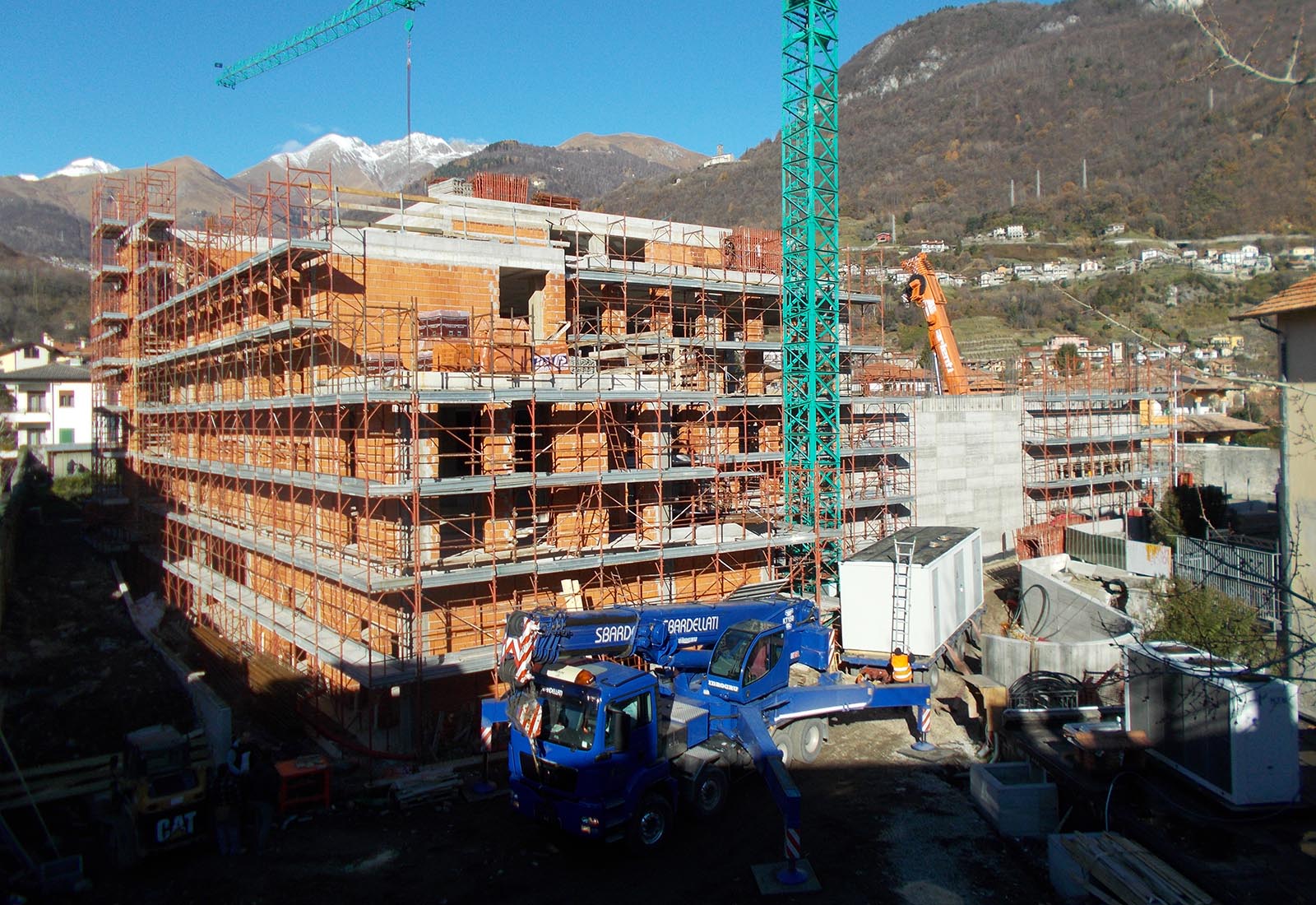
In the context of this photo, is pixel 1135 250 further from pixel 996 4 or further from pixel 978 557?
pixel 996 4

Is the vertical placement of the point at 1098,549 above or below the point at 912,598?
below

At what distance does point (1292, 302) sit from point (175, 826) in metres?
19.2

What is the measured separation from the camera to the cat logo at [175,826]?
10.5 metres

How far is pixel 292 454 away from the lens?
17.8 m

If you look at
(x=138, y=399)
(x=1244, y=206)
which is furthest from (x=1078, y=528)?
(x=1244, y=206)

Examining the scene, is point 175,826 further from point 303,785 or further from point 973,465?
point 973,465

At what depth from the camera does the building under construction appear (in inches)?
638

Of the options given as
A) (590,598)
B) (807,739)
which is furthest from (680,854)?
(590,598)

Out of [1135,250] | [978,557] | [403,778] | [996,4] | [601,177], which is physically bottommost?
[403,778]

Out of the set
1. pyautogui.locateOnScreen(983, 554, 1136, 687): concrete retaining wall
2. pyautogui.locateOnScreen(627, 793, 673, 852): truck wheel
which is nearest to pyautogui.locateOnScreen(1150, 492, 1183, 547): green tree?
pyautogui.locateOnScreen(983, 554, 1136, 687): concrete retaining wall

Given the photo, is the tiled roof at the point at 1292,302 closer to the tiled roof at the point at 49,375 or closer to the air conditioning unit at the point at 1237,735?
Answer: the air conditioning unit at the point at 1237,735

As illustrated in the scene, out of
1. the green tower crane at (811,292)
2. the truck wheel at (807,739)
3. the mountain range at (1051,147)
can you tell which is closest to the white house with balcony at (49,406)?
the green tower crane at (811,292)

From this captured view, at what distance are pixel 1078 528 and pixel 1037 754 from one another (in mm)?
19422

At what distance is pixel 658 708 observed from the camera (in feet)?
37.3
